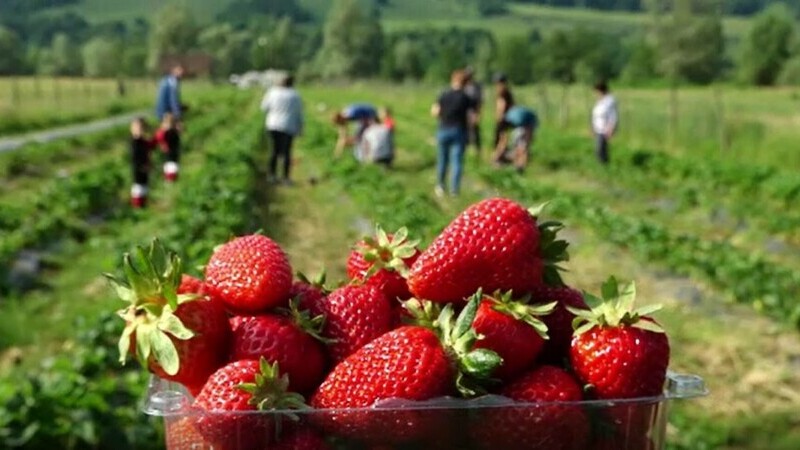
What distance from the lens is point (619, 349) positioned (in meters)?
1.49

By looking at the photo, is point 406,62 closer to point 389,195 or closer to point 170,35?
point 170,35


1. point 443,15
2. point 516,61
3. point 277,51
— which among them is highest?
point 516,61

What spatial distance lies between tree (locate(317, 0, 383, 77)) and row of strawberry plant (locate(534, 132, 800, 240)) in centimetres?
7321

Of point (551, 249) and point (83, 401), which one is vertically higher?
point (551, 249)

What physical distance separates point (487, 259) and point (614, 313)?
199 millimetres

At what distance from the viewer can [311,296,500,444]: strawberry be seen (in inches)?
56.0

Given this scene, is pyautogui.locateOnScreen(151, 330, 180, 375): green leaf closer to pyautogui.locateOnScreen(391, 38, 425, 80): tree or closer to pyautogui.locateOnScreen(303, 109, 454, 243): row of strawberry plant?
pyautogui.locateOnScreen(303, 109, 454, 243): row of strawberry plant

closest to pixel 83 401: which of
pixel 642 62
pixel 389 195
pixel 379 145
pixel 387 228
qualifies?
pixel 387 228

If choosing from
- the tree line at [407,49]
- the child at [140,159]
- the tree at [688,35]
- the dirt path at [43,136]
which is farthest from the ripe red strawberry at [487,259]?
the tree at [688,35]

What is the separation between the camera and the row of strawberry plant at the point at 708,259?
29.7 ft

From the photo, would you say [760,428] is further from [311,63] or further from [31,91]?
[311,63]

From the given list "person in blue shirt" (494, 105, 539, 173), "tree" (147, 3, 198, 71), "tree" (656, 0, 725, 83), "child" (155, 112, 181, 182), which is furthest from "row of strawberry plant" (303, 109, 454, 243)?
"tree" (147, 3, 198, 71)

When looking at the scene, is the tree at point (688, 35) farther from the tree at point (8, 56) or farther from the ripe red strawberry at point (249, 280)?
the ripe red strawberry at point (249, 280)

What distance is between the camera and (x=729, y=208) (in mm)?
14992
